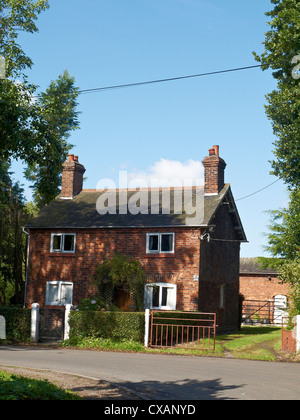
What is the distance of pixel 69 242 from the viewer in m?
33.7

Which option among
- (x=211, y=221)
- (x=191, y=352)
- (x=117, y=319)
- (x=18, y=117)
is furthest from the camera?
(x=211, y=221)

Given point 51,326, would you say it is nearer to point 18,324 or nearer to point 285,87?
point 18,324

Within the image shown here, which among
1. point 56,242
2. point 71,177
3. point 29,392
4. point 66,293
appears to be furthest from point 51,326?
point 29,392

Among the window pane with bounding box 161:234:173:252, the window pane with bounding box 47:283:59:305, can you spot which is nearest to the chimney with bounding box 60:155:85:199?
the window pane with bounding box 47:283:59:305

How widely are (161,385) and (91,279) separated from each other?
63.8 ft

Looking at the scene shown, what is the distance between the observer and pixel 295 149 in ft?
106

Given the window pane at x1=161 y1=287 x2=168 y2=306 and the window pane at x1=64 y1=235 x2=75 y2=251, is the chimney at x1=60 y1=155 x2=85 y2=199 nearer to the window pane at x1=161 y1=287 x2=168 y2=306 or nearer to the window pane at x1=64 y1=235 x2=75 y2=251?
the window pane at x1=64 y1=235 x2=75 y2=251

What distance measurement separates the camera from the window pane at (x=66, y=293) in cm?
3281

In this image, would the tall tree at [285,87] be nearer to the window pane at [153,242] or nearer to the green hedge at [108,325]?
the window pane at [153,242]

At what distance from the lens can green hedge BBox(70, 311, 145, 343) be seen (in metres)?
23.6

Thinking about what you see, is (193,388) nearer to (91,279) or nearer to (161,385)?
(161,385)

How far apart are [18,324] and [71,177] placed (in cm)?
1451

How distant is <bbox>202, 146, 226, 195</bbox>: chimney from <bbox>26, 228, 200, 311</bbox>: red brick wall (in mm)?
3844
